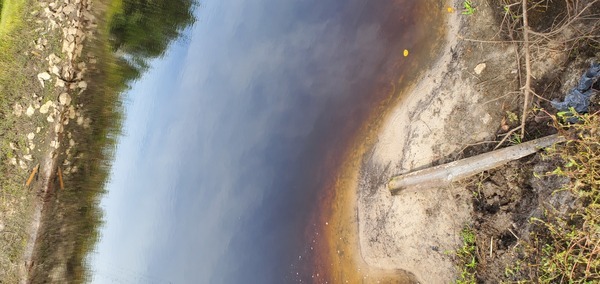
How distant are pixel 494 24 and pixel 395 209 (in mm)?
2141

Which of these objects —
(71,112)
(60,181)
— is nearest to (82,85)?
(71,112)

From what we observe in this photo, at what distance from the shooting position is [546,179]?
3.36 meters

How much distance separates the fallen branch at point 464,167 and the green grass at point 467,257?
0.55 m

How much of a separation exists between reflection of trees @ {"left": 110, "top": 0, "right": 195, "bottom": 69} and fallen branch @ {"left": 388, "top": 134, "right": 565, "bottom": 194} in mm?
3197

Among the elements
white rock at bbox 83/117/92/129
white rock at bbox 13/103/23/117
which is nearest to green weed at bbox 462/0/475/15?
white rock at bbox 83/117/92/129

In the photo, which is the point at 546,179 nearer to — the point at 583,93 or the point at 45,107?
the point at 583,93

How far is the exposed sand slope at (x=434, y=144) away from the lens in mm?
3912

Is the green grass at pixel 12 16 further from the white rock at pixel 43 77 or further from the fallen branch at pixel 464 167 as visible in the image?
the fallen branch at pixel 464 167

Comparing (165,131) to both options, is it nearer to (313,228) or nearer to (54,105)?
(54,105)

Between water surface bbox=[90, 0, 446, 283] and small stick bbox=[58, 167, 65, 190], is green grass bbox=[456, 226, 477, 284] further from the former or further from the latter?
small stick bbox=[58, 167, 65, 190]

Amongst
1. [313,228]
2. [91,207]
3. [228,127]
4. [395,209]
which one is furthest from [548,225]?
[91,207]

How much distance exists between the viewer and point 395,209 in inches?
167

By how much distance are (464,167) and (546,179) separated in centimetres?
68

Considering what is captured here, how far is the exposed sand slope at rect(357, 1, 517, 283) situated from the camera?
391 cm
